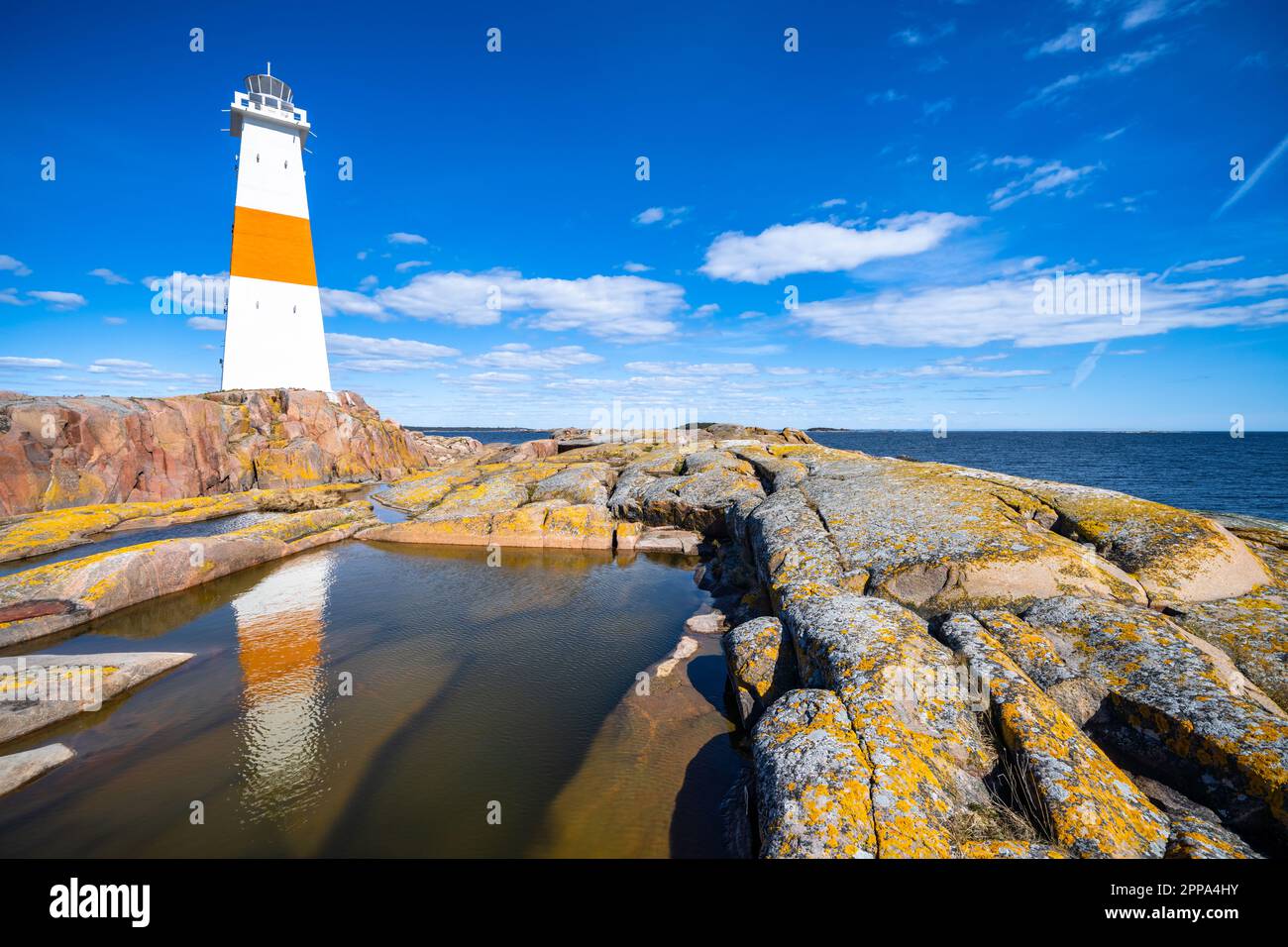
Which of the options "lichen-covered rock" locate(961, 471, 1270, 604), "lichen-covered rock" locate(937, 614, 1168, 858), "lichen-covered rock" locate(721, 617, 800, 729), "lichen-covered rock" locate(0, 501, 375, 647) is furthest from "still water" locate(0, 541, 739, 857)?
"lichen-covered rock" locate(961, 471, 1270, 604)

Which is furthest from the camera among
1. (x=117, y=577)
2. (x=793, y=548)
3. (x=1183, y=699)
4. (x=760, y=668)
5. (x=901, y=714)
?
(x=117, y=577)

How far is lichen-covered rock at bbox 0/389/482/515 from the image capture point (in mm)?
29953

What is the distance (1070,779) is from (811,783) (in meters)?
3.21

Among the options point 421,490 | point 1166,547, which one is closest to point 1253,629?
point 1166,547

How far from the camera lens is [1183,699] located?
7098mm

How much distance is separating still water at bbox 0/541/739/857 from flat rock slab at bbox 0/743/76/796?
0.62 ft

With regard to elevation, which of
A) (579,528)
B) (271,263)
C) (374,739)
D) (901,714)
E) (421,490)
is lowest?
(374,739)

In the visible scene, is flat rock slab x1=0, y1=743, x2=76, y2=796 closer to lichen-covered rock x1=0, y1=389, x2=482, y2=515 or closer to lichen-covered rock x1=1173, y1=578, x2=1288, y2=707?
lichen-covered rock x1=1173, y1=578, x2=1288, y2=707

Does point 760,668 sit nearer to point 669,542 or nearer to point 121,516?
point 669,542

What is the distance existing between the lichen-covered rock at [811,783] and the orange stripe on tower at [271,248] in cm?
5543

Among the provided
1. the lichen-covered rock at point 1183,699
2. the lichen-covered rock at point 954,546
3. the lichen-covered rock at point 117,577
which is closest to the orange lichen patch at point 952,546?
the lichen-covered rock at point 954,546

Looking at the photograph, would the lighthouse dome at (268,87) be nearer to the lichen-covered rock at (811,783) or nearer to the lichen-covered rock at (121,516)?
the lichen-covered rock at (121,516)
